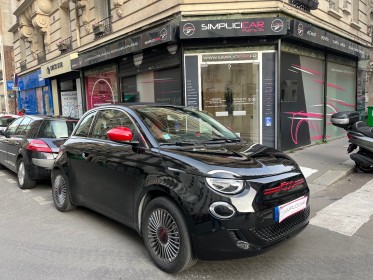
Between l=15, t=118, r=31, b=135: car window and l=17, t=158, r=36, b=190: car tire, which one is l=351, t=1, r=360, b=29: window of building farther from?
l=17, t=158, r=36, b=190: car tire

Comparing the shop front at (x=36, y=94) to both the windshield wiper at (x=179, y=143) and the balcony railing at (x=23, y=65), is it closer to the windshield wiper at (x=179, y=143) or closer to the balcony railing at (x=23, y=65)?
the balcony railing at (x=23, y=65)

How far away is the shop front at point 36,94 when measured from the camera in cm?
1874

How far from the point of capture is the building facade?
8.75m

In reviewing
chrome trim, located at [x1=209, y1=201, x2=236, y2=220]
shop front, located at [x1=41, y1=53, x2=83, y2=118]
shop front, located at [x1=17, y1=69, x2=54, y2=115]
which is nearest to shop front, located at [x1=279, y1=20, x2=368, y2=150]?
chrome trim, located at [x1=209, y1=201, x2=236, y2=220]

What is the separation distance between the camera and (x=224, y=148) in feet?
12.1

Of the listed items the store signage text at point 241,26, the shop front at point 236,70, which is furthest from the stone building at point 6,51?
the store signage text at point 241,26

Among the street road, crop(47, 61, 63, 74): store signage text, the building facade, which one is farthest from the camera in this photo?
crop(47, 61, 63, 74): store signage text

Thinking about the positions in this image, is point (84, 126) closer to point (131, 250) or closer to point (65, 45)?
point (131, 250)

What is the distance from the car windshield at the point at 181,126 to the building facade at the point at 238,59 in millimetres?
4580

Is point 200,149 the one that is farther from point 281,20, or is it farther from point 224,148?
→ point 281,20

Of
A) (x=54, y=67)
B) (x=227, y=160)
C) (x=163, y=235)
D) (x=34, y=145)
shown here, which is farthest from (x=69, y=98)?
(x=227, y=160)

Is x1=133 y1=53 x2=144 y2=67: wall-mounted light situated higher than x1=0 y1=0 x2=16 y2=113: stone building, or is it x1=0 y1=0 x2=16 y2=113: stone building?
x1=0 y1=0 x2=16 y2=113: stone building

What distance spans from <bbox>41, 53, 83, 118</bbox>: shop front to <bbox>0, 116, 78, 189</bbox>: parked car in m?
7.54

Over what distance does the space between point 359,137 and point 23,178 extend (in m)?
6.83
